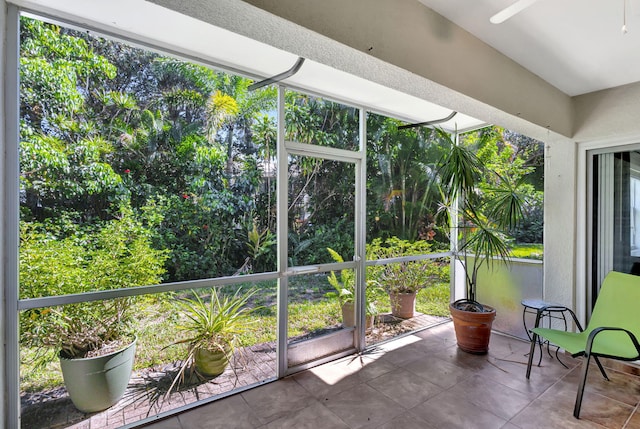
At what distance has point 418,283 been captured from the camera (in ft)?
12.9

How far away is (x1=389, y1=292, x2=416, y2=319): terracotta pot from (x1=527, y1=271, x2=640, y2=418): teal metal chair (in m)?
1.38

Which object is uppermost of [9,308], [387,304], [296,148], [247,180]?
[296,148]

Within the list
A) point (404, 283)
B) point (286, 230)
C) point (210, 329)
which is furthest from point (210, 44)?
point (404, 283)

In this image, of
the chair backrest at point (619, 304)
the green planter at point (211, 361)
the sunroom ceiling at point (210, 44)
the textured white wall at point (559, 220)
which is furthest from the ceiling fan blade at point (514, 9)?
the green planter at point (211, 361)

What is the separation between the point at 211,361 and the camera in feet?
7.98

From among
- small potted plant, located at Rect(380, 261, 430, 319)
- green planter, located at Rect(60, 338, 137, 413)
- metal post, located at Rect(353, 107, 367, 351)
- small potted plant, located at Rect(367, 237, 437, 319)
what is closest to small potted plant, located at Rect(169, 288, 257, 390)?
green planter, located at Rect(60, 338, 137, 413)

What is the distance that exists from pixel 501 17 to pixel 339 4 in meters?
0.83

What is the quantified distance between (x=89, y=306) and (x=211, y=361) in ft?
3.15

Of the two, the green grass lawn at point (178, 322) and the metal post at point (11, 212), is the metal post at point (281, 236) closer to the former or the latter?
the green grass lawn at point (178, 322)

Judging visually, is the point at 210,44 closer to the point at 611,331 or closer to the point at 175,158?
the point at 175,158

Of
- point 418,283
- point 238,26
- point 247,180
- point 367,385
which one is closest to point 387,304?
point 418,283

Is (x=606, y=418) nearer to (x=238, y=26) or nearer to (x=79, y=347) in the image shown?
→ (x=238, y=26)

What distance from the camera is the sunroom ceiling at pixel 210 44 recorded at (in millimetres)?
1750

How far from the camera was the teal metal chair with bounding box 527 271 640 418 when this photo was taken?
223cm
